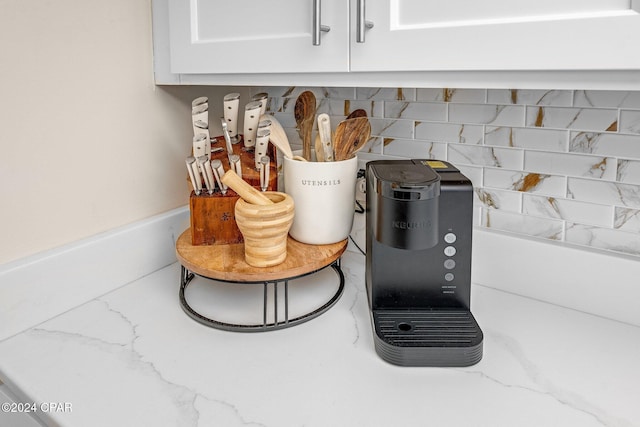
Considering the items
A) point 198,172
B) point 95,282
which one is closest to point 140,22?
point 198,172

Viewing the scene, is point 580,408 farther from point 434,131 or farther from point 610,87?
point 434,131

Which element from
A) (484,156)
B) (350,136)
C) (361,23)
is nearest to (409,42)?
(361,23)

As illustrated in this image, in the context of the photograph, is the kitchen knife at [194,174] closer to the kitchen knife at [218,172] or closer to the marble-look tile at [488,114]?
the kitchen knife at [218,172]

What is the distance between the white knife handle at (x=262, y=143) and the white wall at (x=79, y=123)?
0.30m

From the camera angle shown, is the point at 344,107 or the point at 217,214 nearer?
the point at 217,214

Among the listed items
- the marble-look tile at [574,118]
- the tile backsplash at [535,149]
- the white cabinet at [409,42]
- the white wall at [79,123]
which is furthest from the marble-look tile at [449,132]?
the white wall at [79,123]

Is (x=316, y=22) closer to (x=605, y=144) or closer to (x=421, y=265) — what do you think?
(x=421, y=265)

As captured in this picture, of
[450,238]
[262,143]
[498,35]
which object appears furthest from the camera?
[262,143]

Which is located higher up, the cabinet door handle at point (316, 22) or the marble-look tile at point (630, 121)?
the cabinet door handle at point (316, 22)

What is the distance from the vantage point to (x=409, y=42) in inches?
30.3

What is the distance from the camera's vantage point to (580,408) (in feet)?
2.43

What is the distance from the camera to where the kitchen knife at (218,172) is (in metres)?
1.03

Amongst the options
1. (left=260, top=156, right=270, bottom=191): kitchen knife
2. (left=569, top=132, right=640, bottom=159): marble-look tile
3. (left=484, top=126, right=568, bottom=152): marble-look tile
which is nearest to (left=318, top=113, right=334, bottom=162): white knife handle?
(left=260, top=156, right=270, bottom=191): kitchen knife

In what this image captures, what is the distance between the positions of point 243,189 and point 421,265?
363 mm
